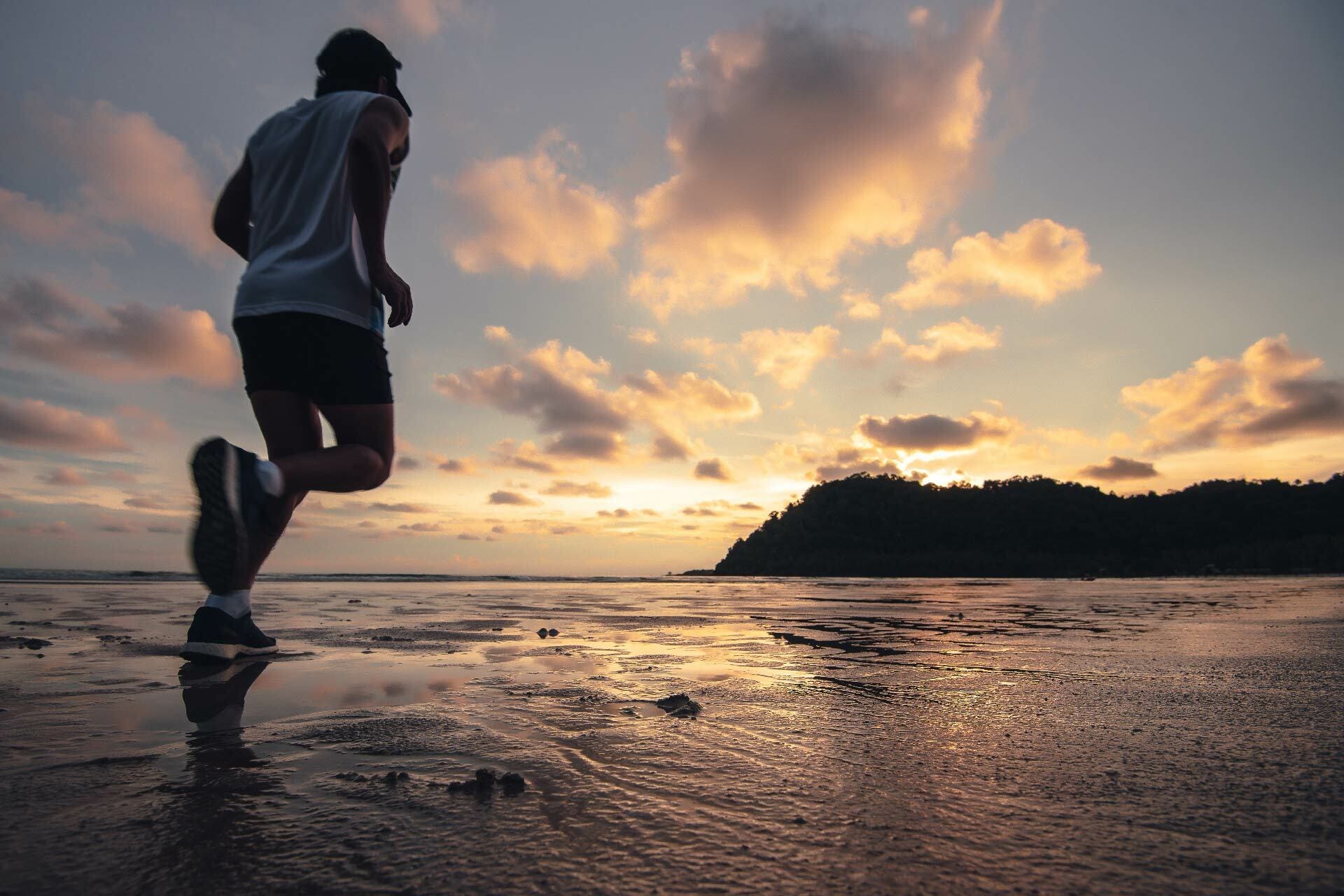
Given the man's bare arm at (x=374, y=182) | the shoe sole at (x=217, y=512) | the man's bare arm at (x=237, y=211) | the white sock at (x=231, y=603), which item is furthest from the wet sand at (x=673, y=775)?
the man's bare arm at (x=237, y=211)

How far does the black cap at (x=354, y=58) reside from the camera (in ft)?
9.98

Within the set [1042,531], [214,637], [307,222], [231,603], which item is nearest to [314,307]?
[307,222]

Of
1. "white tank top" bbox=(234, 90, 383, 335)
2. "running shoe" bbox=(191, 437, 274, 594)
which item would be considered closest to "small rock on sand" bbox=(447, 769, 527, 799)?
"running shoe" bbox=(191, 437, 274, 594)

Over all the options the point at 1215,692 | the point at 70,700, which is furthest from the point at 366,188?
the point at 1215,692

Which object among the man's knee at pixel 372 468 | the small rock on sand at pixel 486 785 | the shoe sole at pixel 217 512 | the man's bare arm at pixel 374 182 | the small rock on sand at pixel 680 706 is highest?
the man's bare arm at pixel 374 182

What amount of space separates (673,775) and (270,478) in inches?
68.1

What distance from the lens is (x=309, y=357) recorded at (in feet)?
8.45

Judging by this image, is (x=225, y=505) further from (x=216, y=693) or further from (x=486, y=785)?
(x=486, y=785)

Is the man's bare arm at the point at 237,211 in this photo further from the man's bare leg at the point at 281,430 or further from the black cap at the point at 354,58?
the man's bare leg at the point at 281,430

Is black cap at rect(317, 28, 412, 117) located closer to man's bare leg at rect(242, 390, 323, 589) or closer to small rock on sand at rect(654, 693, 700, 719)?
man's bare leg at rect(242, 390, 323, 589)

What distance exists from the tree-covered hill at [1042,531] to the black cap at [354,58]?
53.8 meters

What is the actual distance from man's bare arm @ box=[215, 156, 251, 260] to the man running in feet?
0.04

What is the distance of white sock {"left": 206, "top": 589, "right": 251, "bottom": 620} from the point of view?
2.73 meters

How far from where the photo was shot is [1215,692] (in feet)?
7.12
